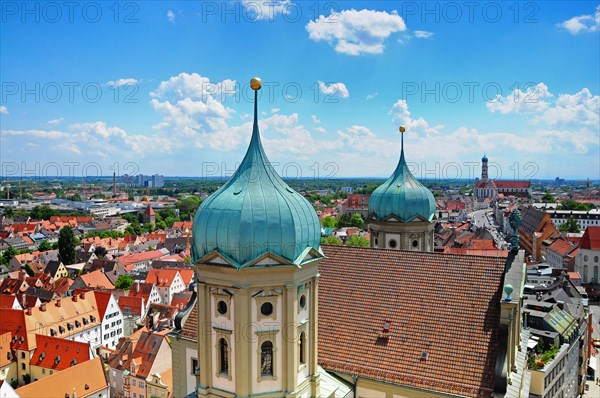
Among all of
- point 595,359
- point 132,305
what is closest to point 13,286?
point 132,305

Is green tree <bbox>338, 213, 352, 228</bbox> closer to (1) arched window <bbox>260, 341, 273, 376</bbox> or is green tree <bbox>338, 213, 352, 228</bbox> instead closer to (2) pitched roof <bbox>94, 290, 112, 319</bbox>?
(2) pitched roof <bbox>94, 290, 112, 319</bbox>

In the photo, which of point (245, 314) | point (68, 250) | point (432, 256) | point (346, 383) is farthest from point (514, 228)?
point (68, 250)

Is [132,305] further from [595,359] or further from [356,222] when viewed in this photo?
[356,222]

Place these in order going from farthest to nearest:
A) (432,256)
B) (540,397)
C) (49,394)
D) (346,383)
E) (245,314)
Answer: (49,394) < (540,397) < (432,256) < (346,383) < (245,314)

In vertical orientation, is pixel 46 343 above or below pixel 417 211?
below

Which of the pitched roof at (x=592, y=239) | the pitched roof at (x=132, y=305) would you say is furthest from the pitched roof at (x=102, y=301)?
the pitched roof at (x=592, y=239)

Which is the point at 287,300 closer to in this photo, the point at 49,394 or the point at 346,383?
the point at 346,383

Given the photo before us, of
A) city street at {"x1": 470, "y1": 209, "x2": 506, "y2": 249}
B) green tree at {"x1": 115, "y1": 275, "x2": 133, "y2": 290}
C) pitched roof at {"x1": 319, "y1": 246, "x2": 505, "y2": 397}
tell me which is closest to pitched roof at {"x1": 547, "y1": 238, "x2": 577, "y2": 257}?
city street at {"x1": 470, "y1": 209, "x2": 506, "y2": 249}
